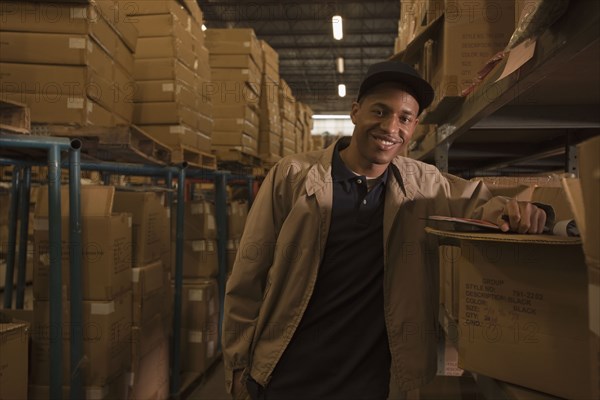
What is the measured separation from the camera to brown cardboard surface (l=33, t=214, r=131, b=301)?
2.51m

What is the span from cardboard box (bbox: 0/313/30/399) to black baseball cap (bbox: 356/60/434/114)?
185 cm

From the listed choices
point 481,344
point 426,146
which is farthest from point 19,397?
point 426,146

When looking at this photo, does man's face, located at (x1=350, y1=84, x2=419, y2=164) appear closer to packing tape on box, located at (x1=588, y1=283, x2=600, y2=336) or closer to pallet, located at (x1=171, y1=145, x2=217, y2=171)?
packing tape on box, located at (x1=588, y1=283, x2=600, y2=336)

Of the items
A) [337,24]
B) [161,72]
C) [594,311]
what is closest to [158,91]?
[161,72]

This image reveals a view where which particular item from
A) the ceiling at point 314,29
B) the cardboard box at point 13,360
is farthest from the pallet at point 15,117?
the ceiling at point 314,29

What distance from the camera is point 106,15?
111 inches

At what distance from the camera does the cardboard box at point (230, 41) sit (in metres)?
5.36

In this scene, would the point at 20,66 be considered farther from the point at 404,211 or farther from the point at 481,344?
the point at 481,344

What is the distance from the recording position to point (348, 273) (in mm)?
1672

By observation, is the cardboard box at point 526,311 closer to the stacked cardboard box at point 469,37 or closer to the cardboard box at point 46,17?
the stacked cardboard box at point 469,37

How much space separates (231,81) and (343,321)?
14.1 feet

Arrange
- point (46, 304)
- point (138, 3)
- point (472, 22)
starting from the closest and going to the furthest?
point (472, 22) < point (46, 304) < point (138, 3)

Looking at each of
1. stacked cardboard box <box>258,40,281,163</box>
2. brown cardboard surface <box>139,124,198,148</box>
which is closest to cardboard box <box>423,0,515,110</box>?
brown cardboard surface <box>139,124,198,148</box>

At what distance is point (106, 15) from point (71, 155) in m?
1.12
